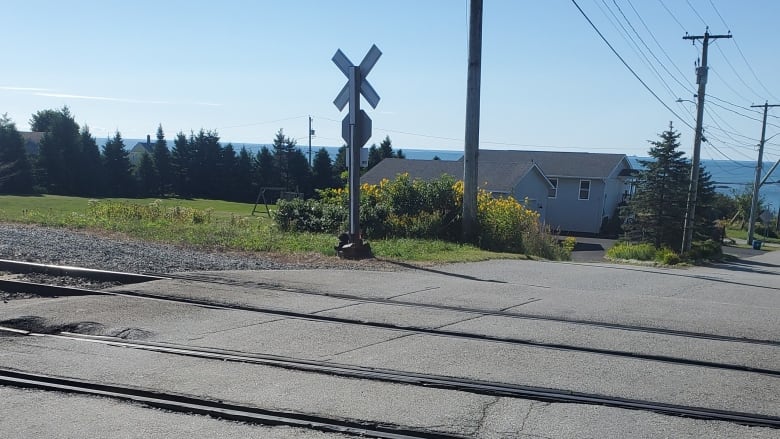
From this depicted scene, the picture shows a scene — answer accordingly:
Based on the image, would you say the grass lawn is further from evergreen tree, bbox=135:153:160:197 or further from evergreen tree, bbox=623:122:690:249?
evergreen tree, bbox=135:153:160:197

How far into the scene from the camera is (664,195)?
3244cm

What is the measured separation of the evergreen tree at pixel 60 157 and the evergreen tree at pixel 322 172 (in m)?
17.6

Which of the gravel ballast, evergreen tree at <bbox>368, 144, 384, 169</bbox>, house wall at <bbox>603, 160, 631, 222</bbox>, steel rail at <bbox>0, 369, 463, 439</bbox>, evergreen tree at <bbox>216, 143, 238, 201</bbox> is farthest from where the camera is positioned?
evergreen tree at <bbox>216, 143, 238, 201</bbox>

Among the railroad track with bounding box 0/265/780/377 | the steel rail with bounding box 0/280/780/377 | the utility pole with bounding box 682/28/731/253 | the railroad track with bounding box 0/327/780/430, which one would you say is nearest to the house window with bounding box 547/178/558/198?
the utility pole with bounding box 682/28/731/253

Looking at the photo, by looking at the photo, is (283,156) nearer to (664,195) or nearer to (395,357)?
(664,195)

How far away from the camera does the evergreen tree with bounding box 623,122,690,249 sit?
32344 millimetres

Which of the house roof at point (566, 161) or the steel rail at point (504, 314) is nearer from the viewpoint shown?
the steel rail at point (504, 314)

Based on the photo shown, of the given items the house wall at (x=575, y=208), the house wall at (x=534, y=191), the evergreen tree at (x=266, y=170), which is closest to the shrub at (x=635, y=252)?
the house wall at (x=534, y=191)

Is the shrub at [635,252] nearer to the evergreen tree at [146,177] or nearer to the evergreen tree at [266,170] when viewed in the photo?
the evergreen tree at [266,170]

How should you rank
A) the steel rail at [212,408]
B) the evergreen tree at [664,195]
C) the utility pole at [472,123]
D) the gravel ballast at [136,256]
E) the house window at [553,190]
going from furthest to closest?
the house window at [553,190], the evergreen tree at [664,195], the utility pole at [472,123], the gravel ballast at [136,256], the steel rail at [212,408]

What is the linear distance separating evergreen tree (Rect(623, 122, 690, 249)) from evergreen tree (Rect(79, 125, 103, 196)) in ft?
125

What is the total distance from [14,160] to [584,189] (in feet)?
129

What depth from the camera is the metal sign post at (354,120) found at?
12.5 meters

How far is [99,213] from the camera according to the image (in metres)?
20.8
